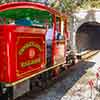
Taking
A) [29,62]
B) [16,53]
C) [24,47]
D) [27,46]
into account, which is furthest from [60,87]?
[16,53]

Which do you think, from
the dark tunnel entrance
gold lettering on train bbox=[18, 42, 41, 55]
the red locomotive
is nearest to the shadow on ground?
the red locomotive

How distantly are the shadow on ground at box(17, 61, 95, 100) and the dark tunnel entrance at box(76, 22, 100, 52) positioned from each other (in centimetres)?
912

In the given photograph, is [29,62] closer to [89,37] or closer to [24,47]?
[24,47]

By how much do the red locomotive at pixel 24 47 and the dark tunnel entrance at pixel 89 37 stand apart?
12.5m

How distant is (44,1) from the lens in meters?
19.4

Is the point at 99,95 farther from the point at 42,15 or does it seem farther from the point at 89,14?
the point at 89,14

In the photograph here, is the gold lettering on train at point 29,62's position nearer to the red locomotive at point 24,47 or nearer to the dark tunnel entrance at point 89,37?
the red locomotive at point 24,47

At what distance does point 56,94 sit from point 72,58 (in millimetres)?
5502

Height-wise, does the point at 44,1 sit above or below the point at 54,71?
above

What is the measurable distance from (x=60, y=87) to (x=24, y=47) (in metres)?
3.74

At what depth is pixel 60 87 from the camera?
34.0ft

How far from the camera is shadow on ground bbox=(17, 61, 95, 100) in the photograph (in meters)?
9.07

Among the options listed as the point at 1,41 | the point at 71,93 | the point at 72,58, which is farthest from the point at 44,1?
the point at 1,41

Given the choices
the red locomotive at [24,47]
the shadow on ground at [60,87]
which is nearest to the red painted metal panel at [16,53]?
the red locomotive at [24,47]
